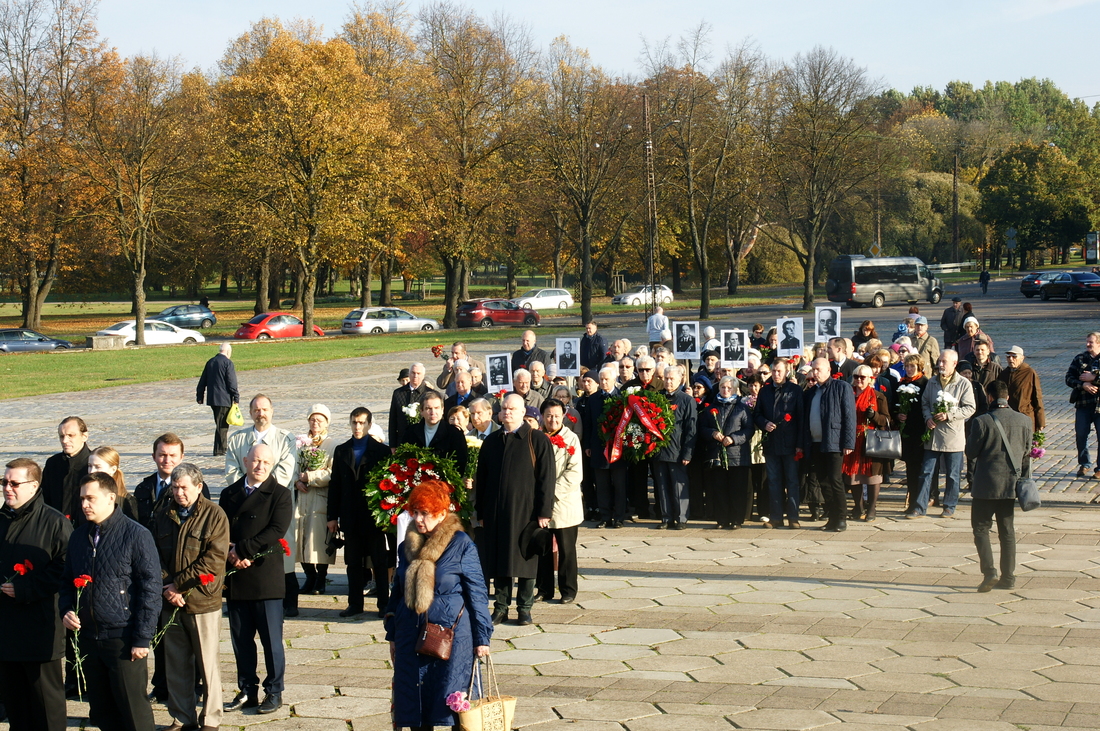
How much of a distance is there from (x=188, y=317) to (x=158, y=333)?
839 centimetres

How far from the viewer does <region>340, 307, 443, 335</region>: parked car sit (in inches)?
1967

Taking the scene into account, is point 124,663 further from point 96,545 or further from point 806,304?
point 806,304

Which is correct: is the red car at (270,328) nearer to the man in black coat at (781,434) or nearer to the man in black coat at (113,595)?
the man in black coat at (781,434)

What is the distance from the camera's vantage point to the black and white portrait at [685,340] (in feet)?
58.3

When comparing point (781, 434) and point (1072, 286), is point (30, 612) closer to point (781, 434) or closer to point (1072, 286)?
point (781, 434)

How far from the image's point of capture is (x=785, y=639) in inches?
314

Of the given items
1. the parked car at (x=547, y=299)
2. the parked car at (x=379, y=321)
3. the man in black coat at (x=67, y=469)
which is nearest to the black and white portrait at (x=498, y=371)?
the man in black coat at (x=67, y=469)

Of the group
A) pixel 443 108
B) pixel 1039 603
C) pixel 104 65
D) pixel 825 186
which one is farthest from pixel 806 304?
pixel 1039 603

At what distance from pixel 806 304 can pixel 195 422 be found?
124ft

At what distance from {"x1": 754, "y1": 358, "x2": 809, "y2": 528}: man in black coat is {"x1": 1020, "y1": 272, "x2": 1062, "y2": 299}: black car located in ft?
166

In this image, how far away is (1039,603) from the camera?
345 inches

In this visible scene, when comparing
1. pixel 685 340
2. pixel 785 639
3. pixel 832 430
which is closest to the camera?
pixel 785 639

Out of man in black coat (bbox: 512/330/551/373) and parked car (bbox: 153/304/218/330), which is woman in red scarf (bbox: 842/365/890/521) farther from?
parked car (bbox: 153/304/218/330)

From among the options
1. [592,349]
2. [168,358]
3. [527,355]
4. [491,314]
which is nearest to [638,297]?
[491,314]
